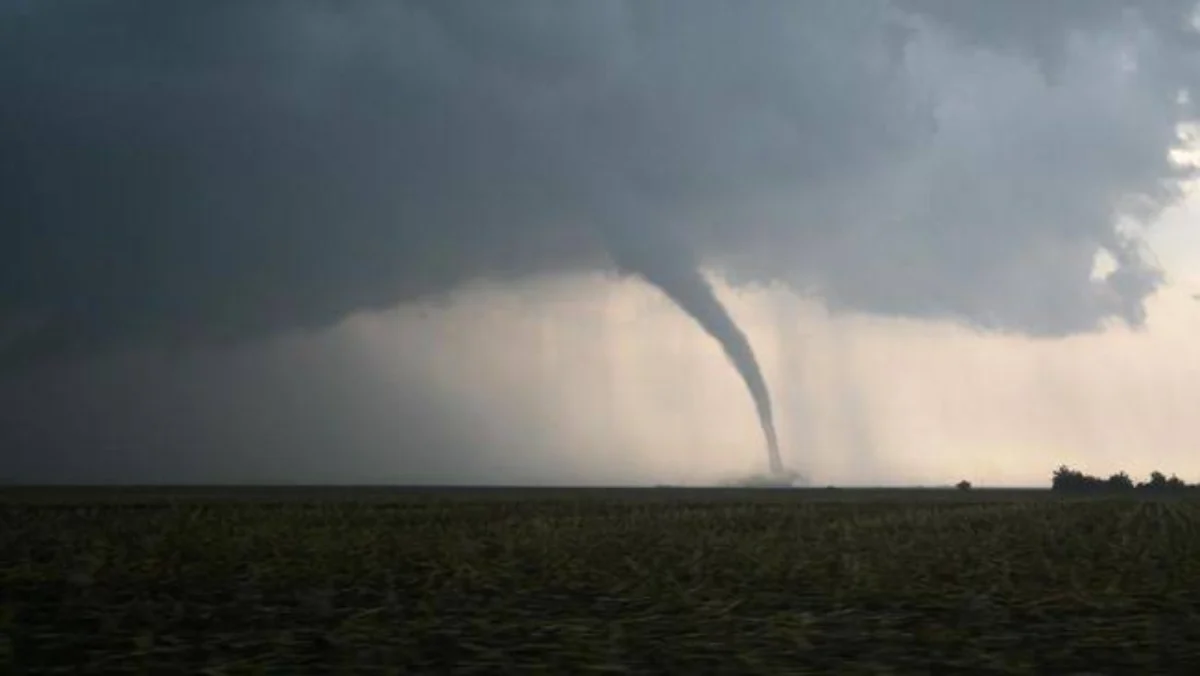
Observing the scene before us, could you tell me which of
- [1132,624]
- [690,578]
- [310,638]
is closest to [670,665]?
[310,638]

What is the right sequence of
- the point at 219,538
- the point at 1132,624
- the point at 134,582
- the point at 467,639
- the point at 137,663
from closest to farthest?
the point at 137,663
the point at 467,639
the point at 1132,624
the point at 134,582
the point at 219,538

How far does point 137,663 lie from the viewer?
959 centimetres

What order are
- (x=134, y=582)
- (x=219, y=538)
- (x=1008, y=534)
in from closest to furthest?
(x=134, y=582) < (x=219, y=538) < (x=1008, y=534)

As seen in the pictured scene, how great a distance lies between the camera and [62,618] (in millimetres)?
12367

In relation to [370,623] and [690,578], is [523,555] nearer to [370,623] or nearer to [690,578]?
[690,578]

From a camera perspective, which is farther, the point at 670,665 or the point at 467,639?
the point at 467,639

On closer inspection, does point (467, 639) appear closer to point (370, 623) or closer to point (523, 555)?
point (370, 623)

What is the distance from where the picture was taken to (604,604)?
13438 millimetres

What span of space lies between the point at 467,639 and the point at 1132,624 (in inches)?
290

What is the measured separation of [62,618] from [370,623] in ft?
12.5

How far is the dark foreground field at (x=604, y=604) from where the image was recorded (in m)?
9.92

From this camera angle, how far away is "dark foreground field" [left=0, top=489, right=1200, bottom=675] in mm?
9922

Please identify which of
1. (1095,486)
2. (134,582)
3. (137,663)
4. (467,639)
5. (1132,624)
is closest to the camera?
(137,663)

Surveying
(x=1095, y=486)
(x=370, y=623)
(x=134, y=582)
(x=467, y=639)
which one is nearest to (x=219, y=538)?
(x=134, y=582)
